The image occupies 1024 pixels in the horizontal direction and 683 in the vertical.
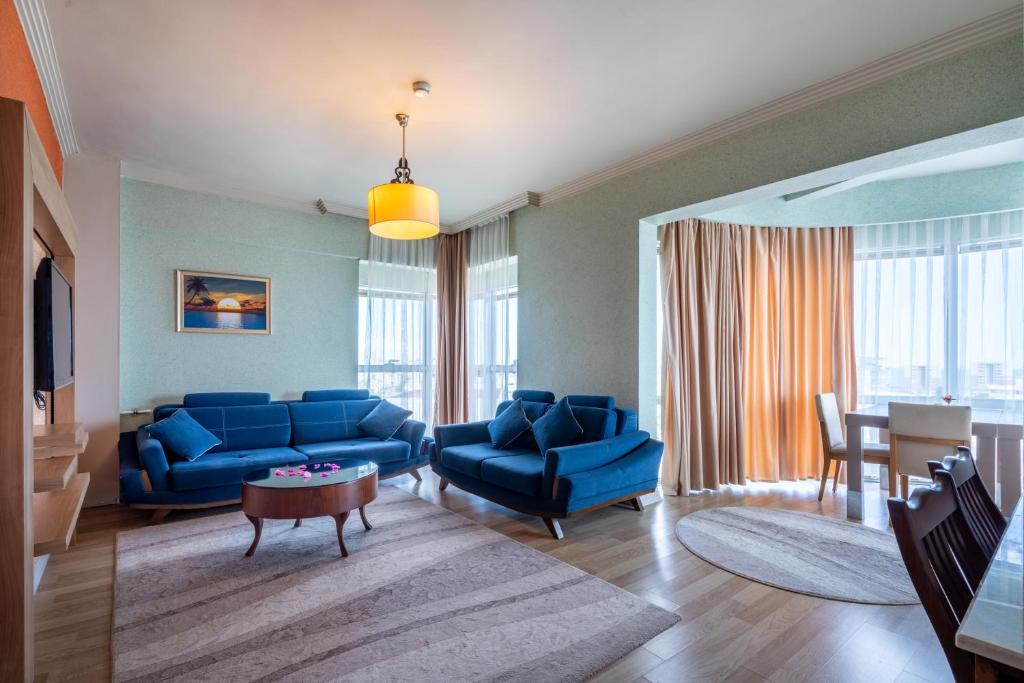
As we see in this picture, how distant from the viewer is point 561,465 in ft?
10.7

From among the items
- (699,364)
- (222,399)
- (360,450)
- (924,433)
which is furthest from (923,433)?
(222,399)

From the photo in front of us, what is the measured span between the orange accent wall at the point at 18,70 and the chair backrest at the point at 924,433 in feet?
17.2

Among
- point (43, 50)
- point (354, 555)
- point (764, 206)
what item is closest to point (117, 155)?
point (43, 50)

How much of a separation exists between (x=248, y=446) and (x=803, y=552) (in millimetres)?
4279

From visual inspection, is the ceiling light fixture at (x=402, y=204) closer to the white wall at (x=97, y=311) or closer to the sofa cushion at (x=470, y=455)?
the sofa cushion at (x=470, y=455)

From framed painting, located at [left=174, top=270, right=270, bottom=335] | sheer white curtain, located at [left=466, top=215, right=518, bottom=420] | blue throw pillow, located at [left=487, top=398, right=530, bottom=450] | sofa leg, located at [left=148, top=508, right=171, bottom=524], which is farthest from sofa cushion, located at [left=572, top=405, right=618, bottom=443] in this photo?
framed painting, located at [left=174, top=270, right=270, bottom=335]

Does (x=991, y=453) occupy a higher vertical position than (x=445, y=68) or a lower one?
lower

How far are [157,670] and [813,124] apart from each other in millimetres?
4221

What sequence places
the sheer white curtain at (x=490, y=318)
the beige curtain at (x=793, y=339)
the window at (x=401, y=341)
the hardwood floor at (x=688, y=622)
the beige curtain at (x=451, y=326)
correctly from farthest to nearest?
1. the beige curtain at (x=451, y=326)
2. the window at (x=401, y=341)
3. the sheer white curtain at (x=490, y=318)
4. the beige curtain at (x=793, y=339)
5. the hardwood floor at (x=688, y=622)

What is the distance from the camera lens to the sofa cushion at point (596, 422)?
374 centimetres

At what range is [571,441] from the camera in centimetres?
385

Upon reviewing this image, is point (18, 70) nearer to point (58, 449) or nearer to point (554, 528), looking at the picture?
point (58, 449)

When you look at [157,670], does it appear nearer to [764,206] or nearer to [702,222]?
[702,222]

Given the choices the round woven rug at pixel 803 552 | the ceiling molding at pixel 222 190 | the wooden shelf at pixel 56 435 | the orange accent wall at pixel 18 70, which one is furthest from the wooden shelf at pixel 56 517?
the round woven rug at pixel 803 552
